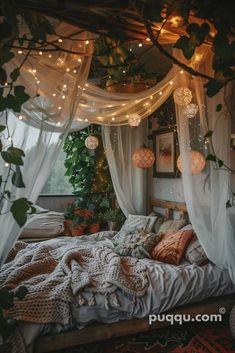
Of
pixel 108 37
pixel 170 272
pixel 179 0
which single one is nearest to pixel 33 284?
pixel 170 272

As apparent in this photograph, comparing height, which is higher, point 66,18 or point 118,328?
point 66,18

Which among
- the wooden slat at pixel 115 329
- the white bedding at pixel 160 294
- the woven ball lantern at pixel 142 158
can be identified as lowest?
the wooden slat at pixel 115 329

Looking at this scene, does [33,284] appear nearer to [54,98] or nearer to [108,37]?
[54,98]

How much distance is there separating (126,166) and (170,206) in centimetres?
71

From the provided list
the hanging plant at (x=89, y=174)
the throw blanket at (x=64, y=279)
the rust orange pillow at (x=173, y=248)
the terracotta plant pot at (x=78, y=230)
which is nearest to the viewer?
the throw blanket at (x=64, y=279)

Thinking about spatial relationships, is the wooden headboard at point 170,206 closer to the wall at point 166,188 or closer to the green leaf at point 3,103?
the wall at point 166,188

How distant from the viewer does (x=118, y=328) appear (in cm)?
213

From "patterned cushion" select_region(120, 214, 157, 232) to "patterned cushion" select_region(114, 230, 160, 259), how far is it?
0.64 feet

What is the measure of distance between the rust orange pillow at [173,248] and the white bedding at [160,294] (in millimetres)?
82

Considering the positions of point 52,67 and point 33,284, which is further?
point 33,284

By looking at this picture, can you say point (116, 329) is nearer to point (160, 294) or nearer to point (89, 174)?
point (160, 294)

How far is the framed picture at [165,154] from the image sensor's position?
353cm

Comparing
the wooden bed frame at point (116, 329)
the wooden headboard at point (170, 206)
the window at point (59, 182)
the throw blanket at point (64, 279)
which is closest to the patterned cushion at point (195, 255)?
the wooden bed frame at point (116, 329)

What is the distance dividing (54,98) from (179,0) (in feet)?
2.75
